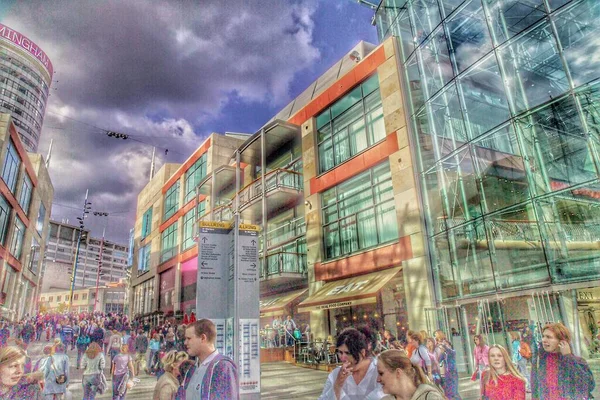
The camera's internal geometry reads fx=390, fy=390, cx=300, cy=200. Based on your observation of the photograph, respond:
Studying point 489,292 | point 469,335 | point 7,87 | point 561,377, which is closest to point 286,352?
point 469,335

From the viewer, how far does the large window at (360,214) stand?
1683 cm

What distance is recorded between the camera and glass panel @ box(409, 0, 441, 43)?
17234 mm

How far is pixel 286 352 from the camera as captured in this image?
18688mm

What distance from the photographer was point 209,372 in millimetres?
3240

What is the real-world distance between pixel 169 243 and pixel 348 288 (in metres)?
24.9

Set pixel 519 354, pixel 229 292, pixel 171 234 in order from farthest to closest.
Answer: pixel 171 234 → pixel 519 354 → pixel 229 292

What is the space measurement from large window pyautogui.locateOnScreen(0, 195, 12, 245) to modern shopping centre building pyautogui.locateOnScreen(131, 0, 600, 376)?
20.9m

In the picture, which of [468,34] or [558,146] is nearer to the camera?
[558,146]

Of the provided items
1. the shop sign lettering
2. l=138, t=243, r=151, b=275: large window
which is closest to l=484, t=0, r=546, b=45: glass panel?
the shop sign lettering

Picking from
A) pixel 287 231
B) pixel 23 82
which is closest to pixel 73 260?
pixel 23 82

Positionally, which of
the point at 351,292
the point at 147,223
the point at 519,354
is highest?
the point at 147,223

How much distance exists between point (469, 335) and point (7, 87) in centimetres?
10703

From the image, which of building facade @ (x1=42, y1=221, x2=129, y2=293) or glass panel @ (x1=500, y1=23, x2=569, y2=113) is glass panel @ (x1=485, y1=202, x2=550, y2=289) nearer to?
glass panel @ (x1=500, y1=23, x2=569, y2=113)

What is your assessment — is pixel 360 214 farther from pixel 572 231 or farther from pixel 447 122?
pixel 572 231
